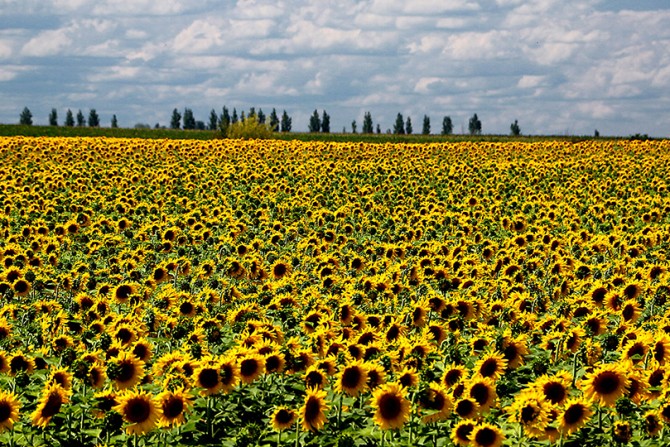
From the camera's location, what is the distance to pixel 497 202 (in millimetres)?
21703

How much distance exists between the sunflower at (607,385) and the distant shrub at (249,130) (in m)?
43.8

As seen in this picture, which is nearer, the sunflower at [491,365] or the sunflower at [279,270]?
the sunflower at [491,365]

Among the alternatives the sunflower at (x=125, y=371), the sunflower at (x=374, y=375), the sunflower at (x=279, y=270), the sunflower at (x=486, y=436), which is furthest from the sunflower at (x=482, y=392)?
the sunflower at (x=279, y=270)

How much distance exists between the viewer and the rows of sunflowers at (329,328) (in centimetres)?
635

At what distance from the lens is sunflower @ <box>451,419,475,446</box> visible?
5895 mm

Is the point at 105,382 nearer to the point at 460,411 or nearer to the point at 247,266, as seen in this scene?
the point at 460,411

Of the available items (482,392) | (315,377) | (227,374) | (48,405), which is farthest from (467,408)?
(48,405)

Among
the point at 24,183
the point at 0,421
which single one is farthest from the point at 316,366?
the point at 24,183

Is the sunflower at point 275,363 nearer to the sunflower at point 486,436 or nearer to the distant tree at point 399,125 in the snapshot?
the sunflower at point 486,436

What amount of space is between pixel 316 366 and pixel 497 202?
51.6ft

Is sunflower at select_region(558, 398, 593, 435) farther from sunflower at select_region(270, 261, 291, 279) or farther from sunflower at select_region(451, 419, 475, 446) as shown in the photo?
sunflower at select_region(270, 261, 291, 279)

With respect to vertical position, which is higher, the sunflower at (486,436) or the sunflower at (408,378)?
the sunflower at (408,378)

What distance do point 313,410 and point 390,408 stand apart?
616 millimetres

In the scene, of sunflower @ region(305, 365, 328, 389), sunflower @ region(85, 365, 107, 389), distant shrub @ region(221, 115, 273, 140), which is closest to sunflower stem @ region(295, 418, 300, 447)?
sunflower @ region(305, 365, 328, 389)
